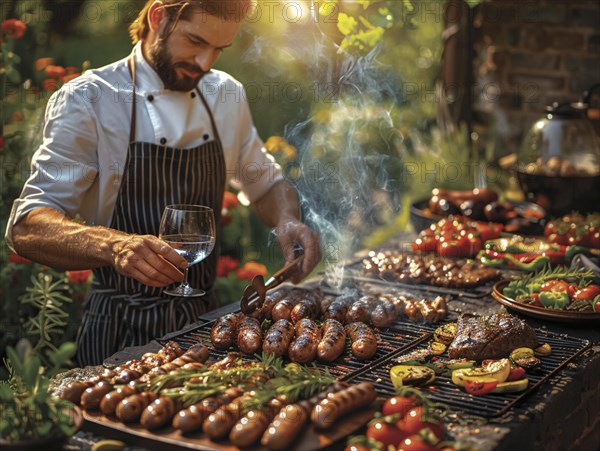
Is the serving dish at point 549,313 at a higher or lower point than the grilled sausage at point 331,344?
lower

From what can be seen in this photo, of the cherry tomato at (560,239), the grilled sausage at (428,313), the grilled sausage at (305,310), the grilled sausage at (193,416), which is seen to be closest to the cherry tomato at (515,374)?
the grilled sausage at (428,313)

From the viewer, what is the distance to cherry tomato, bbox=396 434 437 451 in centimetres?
247

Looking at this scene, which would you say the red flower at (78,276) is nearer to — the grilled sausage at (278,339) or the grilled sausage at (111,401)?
the grilled sausage at (278,339)

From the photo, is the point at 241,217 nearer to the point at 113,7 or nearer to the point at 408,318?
the point at 113,7

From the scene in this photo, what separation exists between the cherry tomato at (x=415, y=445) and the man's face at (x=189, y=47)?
230 centimetres

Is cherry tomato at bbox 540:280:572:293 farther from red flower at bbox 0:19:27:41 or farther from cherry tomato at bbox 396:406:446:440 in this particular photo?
red flower at bbox 0:19:27:41

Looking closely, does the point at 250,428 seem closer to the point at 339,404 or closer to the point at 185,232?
the point at 339,404

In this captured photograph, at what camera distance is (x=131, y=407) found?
103 inches

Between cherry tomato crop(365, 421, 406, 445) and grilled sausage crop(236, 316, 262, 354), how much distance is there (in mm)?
888

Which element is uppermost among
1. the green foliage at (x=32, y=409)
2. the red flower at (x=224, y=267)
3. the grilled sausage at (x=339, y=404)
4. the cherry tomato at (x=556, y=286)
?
the green foliage at (x=32, y=409)

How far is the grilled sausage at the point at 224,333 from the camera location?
3443mm

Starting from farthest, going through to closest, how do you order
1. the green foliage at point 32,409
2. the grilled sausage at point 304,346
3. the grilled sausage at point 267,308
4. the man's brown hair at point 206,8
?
the man's brown hair at point 206,8 < the grilled sausage at point 267,308 < the grilled sausage at point 304,346 < the green foliage at point 32,409

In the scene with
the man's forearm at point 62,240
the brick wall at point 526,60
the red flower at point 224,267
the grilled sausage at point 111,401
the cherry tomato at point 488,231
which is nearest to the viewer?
the grilled sausage at point 111,401

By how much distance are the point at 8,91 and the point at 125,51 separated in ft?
12.9
